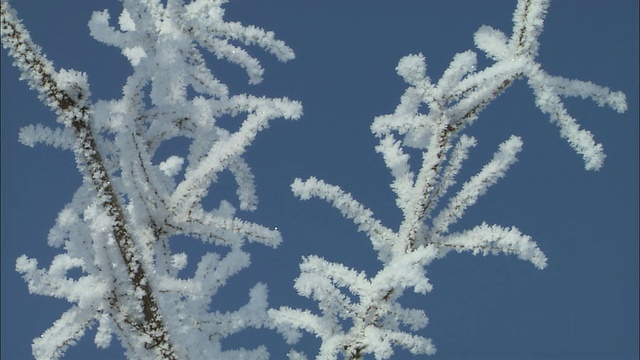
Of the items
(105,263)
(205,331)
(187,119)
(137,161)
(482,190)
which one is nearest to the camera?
(105,263)

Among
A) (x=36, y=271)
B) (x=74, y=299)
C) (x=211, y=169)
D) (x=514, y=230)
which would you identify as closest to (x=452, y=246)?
(x=514, y=230)

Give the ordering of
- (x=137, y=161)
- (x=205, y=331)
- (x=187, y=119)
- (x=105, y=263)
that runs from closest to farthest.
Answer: (x=105, y=263) → (x=137, y=161) → (x=187, y=119) → (x=205, y=331)

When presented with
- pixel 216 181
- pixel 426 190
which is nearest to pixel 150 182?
pixel 216 181

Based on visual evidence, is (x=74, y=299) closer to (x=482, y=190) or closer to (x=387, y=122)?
(x=387, y=122)

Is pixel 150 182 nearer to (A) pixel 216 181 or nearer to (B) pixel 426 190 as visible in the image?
(A) pixel 216 181
